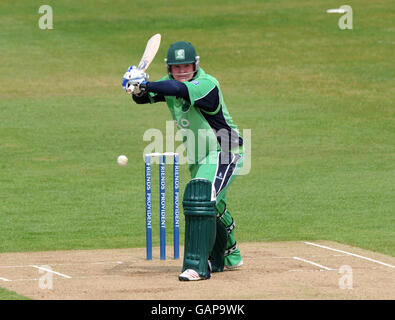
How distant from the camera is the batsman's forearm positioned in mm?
8719

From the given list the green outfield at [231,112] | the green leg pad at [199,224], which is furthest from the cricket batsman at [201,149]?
the green outfield at [231,112]

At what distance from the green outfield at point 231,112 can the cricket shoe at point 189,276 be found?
8.34ft

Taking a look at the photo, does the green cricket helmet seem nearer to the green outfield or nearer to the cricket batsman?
the cricket batsman

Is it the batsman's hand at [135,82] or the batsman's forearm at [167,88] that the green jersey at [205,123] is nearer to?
the batsman's forearm at [167,88]

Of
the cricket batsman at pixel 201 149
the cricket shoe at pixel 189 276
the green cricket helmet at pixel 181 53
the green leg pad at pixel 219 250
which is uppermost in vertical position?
the green cricket helmet at pixel 181 53

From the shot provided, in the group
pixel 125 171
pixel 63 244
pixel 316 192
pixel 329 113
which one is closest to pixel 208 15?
pixel 329 113

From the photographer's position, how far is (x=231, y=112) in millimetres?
21172

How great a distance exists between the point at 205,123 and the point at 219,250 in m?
1.26

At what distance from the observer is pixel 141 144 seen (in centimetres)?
1869

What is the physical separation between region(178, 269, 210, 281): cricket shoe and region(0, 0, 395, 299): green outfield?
254cm

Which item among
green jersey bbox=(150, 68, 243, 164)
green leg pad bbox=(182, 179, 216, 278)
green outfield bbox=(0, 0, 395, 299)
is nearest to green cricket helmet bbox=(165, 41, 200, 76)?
green jersey bbox=(150, 68, 243, 164)

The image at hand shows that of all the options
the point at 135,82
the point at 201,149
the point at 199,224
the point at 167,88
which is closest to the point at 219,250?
the point at 199,224

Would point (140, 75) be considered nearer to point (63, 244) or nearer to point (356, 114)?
point (63, 244)

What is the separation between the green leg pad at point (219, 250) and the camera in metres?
9.49
